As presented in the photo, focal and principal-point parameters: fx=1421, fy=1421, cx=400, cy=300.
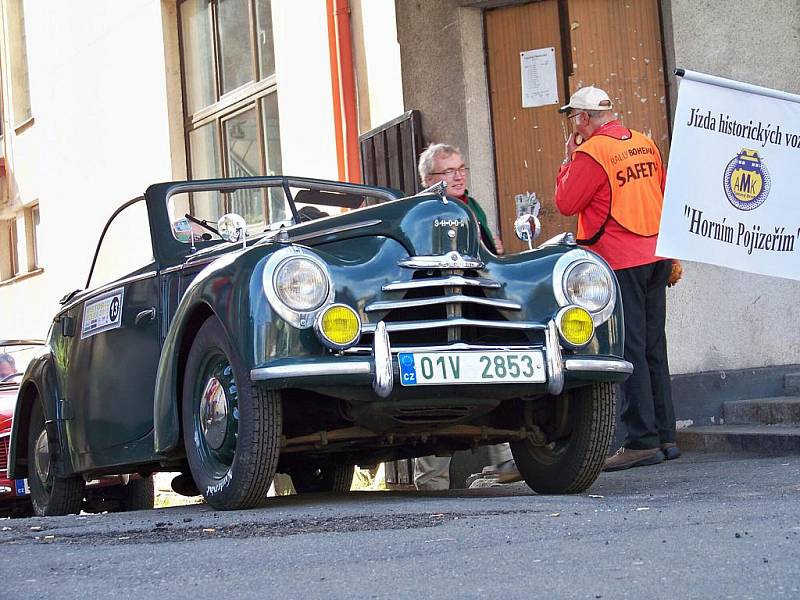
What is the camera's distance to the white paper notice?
9203mm

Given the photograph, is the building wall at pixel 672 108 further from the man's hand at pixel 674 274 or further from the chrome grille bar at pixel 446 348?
the chrome grille bar at pixel 446 348

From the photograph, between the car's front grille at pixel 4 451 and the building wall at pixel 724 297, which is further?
the car's front grille at pixel 4 451

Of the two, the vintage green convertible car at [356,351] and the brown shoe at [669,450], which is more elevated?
the vintage green convertible car at [356,351]

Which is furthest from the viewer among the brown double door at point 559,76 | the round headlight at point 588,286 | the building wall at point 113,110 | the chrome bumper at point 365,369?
the building wall at point 113,110

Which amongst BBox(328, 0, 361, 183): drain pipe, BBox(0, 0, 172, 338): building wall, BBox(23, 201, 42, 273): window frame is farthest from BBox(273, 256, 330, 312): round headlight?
BBox(23, 201, 42, 273): window frame

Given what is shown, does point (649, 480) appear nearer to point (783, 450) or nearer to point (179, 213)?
point (783, 450)

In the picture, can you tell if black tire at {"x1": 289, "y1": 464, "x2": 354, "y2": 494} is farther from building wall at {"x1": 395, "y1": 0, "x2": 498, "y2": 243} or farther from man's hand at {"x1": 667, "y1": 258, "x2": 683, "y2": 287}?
building wall at {"x1": 395, "y1": 0, "x2": 498, "y2": 243}

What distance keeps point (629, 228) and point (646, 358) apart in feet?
2.23

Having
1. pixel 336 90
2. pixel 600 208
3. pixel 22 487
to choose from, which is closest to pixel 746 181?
pixel 600 208

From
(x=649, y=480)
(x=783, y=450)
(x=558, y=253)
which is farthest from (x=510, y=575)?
(x=783, y=450)

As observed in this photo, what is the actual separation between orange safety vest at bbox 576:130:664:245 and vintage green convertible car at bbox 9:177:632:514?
159cm

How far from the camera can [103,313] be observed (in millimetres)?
6641

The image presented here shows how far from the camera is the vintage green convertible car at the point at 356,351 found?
4980 mm

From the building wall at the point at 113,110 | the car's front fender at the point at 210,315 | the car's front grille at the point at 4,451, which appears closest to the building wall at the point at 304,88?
the building wall at the point at 113,110
